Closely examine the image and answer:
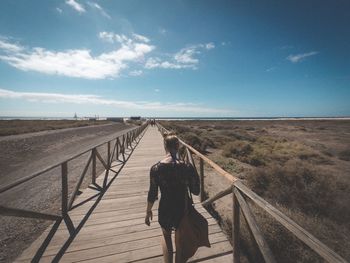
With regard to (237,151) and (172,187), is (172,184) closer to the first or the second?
(172,187)

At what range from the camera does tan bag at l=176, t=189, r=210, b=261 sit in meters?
2.29

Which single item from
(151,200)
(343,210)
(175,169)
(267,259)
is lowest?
(343,210)

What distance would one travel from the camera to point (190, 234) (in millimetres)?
2314

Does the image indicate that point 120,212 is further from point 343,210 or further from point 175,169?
point 343,210

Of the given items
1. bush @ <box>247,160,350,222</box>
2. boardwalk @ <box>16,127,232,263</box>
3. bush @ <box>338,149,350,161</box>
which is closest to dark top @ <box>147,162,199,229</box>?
boardwalk @ <box>16,127,232,263</box>

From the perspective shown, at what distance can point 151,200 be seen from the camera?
2418mm

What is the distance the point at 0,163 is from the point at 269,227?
13.1 m

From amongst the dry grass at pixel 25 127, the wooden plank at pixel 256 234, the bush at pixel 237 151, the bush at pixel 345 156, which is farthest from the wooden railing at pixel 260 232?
the dry grass at pixel 25 127

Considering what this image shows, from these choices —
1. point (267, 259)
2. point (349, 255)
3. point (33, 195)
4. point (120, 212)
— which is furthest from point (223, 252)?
→ point (33, 195)

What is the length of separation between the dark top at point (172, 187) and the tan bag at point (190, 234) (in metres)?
0.07

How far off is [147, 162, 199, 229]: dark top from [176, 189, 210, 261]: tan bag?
75mm

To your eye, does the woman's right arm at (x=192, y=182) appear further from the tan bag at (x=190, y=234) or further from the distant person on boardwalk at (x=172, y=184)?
the tan bag at (x=190, y=234)

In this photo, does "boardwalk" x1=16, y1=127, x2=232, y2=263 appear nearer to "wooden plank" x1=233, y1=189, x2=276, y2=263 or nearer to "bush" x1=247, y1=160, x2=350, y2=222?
"wooden plank" x1=233, y1=189, x2=276, y2=263

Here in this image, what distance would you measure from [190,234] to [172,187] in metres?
0.57
